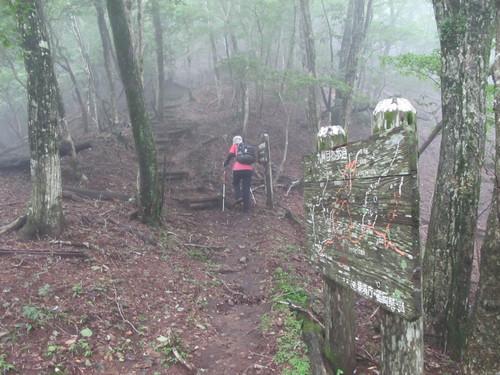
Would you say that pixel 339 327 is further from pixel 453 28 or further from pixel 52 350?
pixel 453 28

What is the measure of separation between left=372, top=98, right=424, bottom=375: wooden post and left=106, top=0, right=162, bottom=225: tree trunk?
20.6 feet

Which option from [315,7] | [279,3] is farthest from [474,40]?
[315,7]

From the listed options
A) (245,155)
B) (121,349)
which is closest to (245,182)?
(245,155)

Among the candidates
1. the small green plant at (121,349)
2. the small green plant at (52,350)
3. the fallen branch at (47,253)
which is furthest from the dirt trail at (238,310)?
the fallen branch at (47,253)

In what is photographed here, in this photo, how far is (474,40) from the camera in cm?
421

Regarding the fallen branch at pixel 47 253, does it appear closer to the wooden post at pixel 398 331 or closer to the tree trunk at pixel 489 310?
the wooden post at pixel 398 331

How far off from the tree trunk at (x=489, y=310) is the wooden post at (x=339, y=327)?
100 centimetres

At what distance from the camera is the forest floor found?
383 centimetres

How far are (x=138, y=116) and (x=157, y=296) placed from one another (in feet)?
13.5

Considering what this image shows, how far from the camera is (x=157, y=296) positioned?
17.6 ft

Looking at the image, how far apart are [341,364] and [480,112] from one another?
3.38 m

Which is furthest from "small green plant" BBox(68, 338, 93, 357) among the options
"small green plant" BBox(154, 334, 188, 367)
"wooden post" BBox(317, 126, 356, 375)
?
"wooden post" BBox(317, 126, 356, 375)

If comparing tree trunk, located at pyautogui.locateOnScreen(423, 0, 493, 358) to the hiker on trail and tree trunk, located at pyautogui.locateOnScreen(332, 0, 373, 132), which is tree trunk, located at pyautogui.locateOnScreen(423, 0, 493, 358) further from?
tree trunk, located at pyautogui.locateOnScreen(332, 0, 373, 132)

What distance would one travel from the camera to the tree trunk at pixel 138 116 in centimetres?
741
